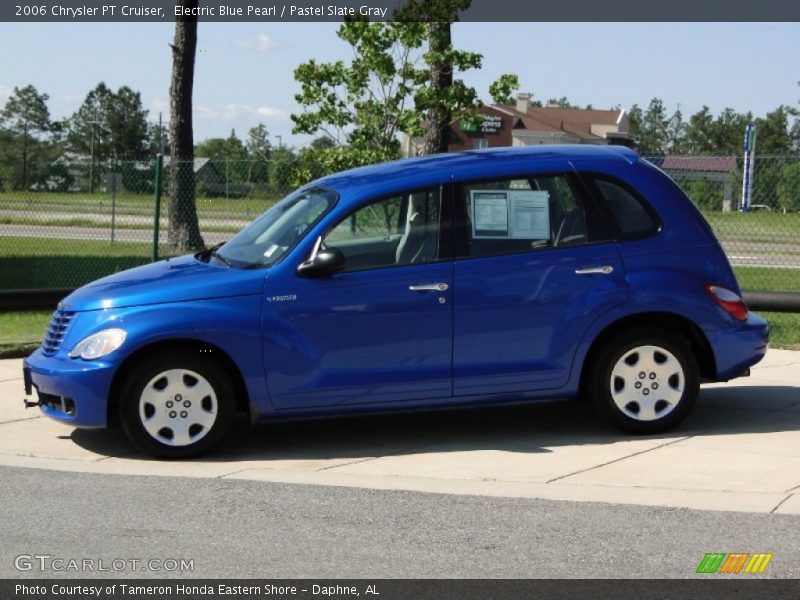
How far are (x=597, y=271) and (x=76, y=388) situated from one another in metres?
3.23

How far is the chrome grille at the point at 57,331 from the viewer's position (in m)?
7.61

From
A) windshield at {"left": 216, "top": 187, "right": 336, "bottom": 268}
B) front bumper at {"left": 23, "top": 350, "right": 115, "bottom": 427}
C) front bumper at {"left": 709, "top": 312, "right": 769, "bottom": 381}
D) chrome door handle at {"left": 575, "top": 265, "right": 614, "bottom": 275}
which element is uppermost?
windshield at {"left": 216, "top": 187, "right": 336, "bottom": 268}

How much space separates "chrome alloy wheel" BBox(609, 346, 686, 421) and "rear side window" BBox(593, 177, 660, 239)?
2.46 feet

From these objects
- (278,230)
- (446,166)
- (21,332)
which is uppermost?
(446,166)

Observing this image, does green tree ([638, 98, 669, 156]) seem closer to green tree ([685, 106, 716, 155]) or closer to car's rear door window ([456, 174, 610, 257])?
green tree ([685, 106, 716, 155])

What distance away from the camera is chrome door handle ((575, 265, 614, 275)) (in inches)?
304

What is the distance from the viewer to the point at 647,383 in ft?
25.7

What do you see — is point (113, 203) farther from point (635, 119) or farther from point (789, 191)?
point (635, 119)

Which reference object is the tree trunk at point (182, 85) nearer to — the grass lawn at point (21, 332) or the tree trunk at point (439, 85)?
the tree trunk at point (439, 85)

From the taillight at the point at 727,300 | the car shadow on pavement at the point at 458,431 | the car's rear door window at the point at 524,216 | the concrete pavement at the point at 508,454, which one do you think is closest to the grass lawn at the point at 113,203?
the car shadow on pavement at the point at 458,431

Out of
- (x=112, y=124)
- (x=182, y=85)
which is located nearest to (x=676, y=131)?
(x=112, y=124)

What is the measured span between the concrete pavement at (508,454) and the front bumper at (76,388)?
10.6 inches
